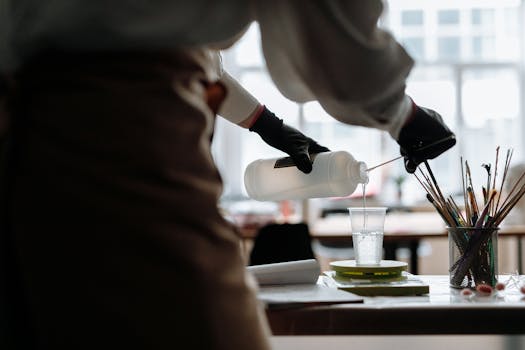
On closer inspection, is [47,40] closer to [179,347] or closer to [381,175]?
[179,347]

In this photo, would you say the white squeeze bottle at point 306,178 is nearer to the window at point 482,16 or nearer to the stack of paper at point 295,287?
the stack of paper at point 295,287

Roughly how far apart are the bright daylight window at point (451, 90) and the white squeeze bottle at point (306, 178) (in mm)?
3631

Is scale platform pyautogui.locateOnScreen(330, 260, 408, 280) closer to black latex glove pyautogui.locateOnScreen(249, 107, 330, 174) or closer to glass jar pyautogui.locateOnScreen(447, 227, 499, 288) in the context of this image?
glass jar pyautogui.locateOnScreen(447, 227, 499, 288)

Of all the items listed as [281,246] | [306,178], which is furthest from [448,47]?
[306,178]

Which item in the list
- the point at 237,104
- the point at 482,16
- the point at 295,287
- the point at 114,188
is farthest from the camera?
the point at 482,16

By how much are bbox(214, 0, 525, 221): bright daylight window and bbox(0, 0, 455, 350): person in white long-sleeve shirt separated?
14.0ft

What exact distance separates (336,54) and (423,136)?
31 cm

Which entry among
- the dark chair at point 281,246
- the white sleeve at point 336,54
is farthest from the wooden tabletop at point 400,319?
the dark chair at point 281,246

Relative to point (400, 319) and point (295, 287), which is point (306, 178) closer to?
point (295, 287)

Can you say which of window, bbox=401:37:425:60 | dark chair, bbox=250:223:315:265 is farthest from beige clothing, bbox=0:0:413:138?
window, bbox=401:37:425:60

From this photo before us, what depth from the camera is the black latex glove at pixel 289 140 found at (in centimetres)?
133

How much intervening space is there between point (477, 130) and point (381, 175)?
82 centimetres

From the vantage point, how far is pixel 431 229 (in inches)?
131

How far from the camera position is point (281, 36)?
0.90 metres
